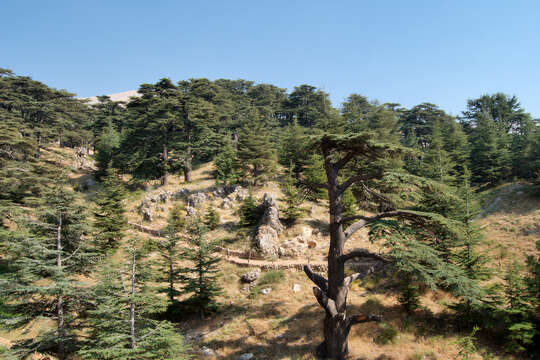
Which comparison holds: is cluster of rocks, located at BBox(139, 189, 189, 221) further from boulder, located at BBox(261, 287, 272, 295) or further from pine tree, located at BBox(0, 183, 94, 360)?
pine tree, located at BBox(0, 183, 94, 360)

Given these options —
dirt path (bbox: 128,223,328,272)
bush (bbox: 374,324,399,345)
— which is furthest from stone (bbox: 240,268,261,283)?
bush (bbox: 374,324,399,345)

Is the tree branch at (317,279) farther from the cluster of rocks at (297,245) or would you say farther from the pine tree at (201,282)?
the cluster of rocks at (297,245)

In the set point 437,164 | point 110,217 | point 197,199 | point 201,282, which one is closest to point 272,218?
point 201,282

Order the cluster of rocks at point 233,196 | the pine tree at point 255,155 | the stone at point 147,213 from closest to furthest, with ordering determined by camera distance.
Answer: the stone at point 147,213
the cluster of rocks at point 233,196
the pine tree at point 255,155

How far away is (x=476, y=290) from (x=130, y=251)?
10.7 m

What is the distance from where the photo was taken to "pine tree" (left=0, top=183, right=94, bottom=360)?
9031mm

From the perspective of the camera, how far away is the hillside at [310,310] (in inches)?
404

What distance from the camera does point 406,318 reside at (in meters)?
11.6

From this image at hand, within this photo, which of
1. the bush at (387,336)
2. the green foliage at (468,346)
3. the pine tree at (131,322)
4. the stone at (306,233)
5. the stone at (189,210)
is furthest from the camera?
the stone at (189,210)

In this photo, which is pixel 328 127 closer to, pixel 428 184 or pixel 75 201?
pixel 428 184

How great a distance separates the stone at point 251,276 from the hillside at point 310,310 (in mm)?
450

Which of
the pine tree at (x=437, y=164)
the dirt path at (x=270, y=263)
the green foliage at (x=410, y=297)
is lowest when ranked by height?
the dirt path at (x=270, y=263)

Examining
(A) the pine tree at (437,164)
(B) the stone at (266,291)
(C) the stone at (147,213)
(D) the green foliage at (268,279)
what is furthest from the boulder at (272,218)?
(C) the stone at (147,213)

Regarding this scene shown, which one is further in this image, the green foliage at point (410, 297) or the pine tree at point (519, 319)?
the green foliage at point (410, 297)
